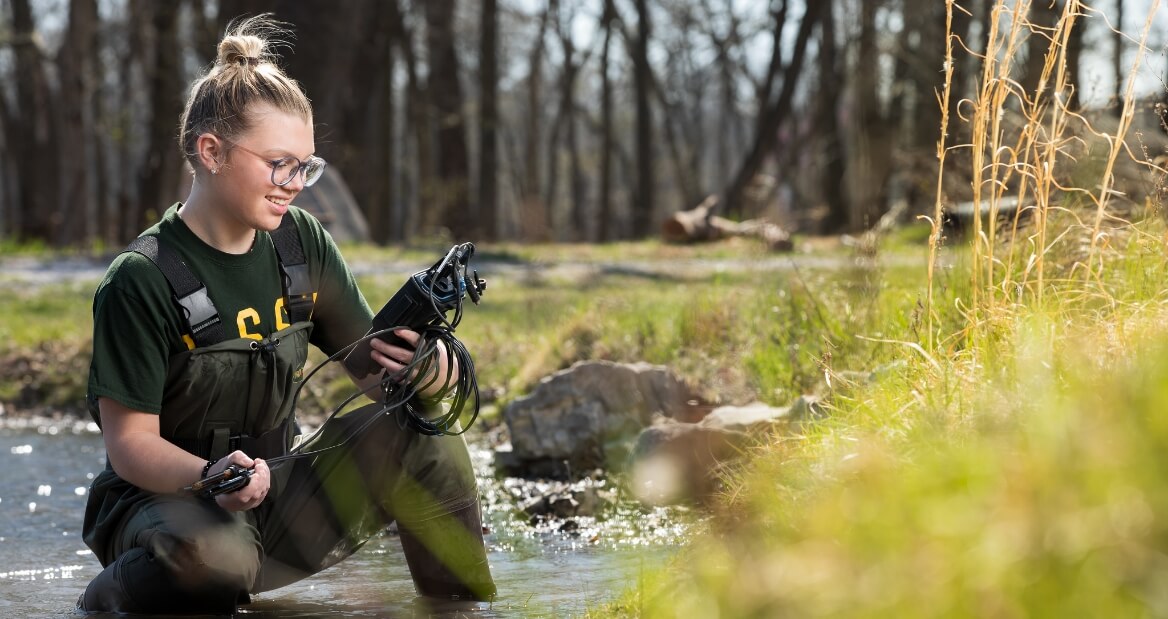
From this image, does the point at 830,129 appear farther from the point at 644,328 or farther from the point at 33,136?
the point at 644,328

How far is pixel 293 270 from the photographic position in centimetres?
345

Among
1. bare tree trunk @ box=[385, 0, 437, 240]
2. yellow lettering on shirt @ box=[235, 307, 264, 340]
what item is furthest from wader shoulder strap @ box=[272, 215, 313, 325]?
bare tree trunk @ box=[385, 0, 437, 240]

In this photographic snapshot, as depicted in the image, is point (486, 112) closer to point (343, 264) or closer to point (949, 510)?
point (343, 264)

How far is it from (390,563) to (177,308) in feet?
4.80

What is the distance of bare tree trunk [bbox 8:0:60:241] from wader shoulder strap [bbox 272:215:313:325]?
1815cm

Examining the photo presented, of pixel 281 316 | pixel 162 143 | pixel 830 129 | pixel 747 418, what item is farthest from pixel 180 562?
pixel 830 129

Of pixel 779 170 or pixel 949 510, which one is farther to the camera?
pixel 779 170

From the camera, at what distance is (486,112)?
22.8 meters

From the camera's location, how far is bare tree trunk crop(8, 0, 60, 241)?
21.2 metres

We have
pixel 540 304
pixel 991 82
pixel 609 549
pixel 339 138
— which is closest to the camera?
pixel 991 82

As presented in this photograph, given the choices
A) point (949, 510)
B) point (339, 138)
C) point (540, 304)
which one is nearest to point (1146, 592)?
point (949, 510)

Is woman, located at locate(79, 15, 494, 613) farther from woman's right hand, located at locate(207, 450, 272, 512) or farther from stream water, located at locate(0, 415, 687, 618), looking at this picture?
stream water, located at locate(0, 415, 687, 618)

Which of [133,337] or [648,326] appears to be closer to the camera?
[133,337]

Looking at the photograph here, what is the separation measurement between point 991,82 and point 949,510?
1.90 metres
